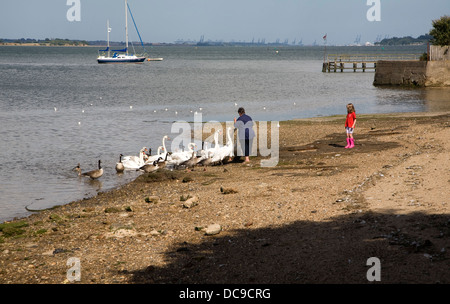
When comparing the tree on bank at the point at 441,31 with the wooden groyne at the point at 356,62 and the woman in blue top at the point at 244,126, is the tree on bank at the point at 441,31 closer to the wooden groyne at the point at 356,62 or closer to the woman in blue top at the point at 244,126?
the wooden groyne at the point at 356,62

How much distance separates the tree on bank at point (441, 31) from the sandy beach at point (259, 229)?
39.3 metres

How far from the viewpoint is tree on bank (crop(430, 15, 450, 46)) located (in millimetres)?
52375

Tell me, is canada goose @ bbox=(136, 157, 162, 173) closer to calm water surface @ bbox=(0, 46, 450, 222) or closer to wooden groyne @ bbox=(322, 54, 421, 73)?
calm water surface @ bbox=(0, 46, 450, 222)

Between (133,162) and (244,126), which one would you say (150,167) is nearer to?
(133,162)

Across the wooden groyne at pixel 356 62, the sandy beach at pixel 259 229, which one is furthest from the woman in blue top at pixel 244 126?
the wooden groyne at pixel 356 62

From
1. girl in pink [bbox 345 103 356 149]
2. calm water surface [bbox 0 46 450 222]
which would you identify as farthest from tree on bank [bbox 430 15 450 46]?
girl in pink [bbox 345 103 356 149]

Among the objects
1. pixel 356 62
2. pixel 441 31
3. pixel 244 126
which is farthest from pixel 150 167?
pixel 356 62

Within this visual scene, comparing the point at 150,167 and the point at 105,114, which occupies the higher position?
the point at 105,114

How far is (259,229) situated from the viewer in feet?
34.9

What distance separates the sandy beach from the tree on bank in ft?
129

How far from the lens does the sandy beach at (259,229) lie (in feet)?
27.9

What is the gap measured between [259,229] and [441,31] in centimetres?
4868

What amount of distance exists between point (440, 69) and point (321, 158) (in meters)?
36.2
